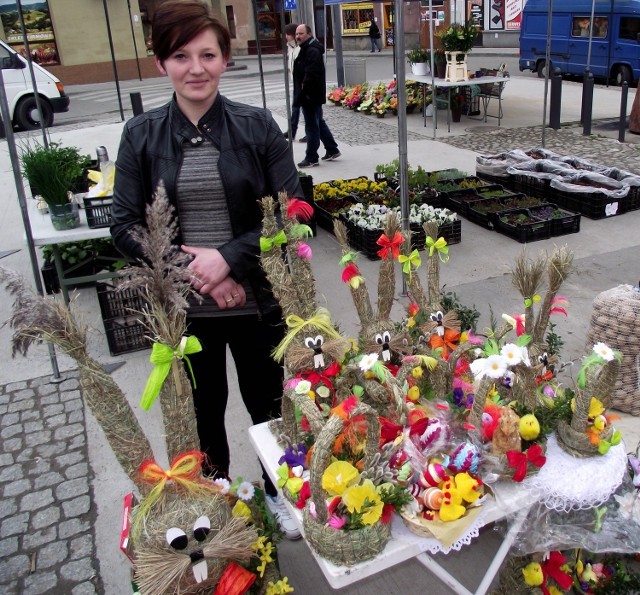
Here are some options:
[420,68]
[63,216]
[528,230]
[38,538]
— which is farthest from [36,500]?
[420,68]

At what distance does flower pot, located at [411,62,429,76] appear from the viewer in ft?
37.1

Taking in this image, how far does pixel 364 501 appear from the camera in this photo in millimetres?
1766

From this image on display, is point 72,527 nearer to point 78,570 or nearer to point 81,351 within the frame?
point 78,570

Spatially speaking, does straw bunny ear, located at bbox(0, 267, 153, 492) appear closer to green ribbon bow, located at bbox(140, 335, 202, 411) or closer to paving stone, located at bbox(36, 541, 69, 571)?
green ribbon bow, located at bbox(140, 335, 202, 411)

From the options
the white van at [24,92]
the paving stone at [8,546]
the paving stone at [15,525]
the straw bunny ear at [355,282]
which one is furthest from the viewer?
the white van at [24,92]

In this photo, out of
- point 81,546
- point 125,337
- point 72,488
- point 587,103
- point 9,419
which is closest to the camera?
point 81,546

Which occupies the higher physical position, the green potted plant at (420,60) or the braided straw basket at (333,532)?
the green potted plant at (420,60)

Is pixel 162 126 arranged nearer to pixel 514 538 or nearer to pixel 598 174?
pixel 514 538

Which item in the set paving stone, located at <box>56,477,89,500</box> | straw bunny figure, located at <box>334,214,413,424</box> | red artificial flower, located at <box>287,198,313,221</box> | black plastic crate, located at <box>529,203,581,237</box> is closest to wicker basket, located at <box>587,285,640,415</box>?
straw bunny figure, located at <box>334,214,413,424</box>

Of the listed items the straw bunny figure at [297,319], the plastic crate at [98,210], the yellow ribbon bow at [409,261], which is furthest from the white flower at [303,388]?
the plastic crate at [98,210]

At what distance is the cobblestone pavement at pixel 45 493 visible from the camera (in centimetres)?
262

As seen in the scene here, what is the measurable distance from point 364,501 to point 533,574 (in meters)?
0.85

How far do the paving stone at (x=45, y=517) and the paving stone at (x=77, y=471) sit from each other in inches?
9.4

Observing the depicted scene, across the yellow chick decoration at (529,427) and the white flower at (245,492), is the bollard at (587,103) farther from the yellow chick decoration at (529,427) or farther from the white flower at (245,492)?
the white flower at (245,492)
